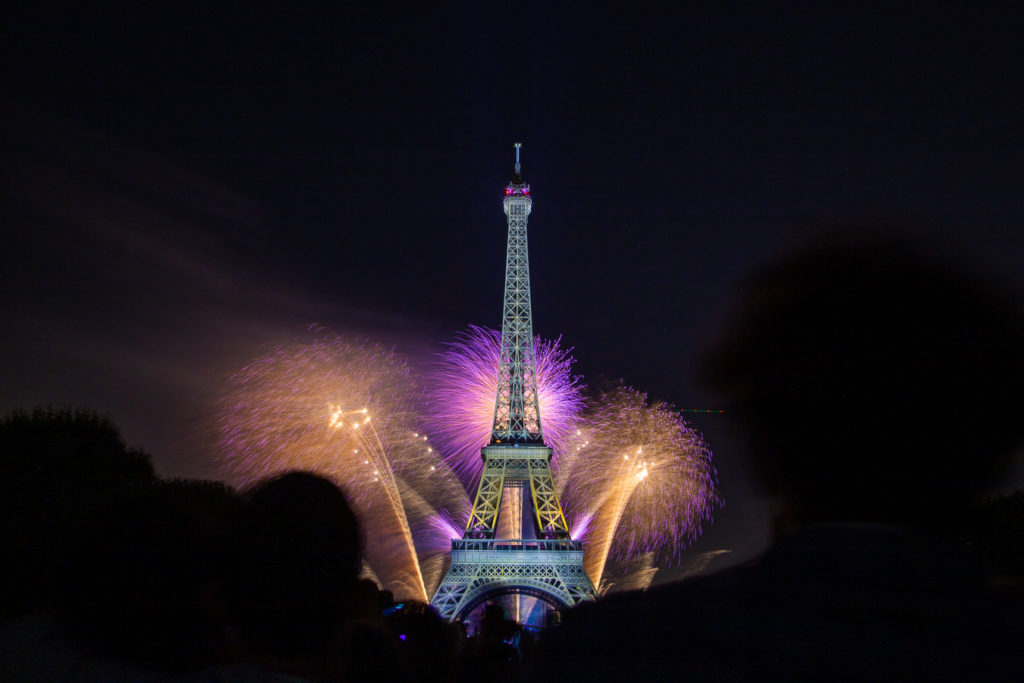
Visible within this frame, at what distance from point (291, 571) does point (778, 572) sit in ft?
9.51

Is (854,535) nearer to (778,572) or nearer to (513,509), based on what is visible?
(778,572)

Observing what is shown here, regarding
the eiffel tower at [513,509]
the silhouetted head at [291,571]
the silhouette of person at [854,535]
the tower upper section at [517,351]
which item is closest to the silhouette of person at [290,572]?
the silhouetted head at [291,571]

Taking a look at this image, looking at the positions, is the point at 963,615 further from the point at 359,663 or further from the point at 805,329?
the point at 359,663

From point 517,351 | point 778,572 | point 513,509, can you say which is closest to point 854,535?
point 778,572

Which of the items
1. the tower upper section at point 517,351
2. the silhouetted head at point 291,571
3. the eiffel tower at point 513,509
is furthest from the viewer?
the tower upper section at point 517,351

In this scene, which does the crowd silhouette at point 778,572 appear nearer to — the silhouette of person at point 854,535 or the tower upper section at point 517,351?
the silhouette of person at point 854,535

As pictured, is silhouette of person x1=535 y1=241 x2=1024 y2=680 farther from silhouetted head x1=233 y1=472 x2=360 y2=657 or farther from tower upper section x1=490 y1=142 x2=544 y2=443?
tower upper section x1=490 y1=142 x2=544 y2=443

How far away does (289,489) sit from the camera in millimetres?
3877

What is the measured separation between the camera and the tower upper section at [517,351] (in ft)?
152

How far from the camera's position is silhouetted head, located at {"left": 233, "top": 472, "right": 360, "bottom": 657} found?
12.5 feet

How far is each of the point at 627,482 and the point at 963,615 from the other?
131 ft

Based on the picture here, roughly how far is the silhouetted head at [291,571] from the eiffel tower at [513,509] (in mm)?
36022

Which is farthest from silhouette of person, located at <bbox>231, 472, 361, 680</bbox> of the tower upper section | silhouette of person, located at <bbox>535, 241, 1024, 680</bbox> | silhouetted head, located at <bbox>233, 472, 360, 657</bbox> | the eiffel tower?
the tower upper section

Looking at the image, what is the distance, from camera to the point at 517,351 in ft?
157
